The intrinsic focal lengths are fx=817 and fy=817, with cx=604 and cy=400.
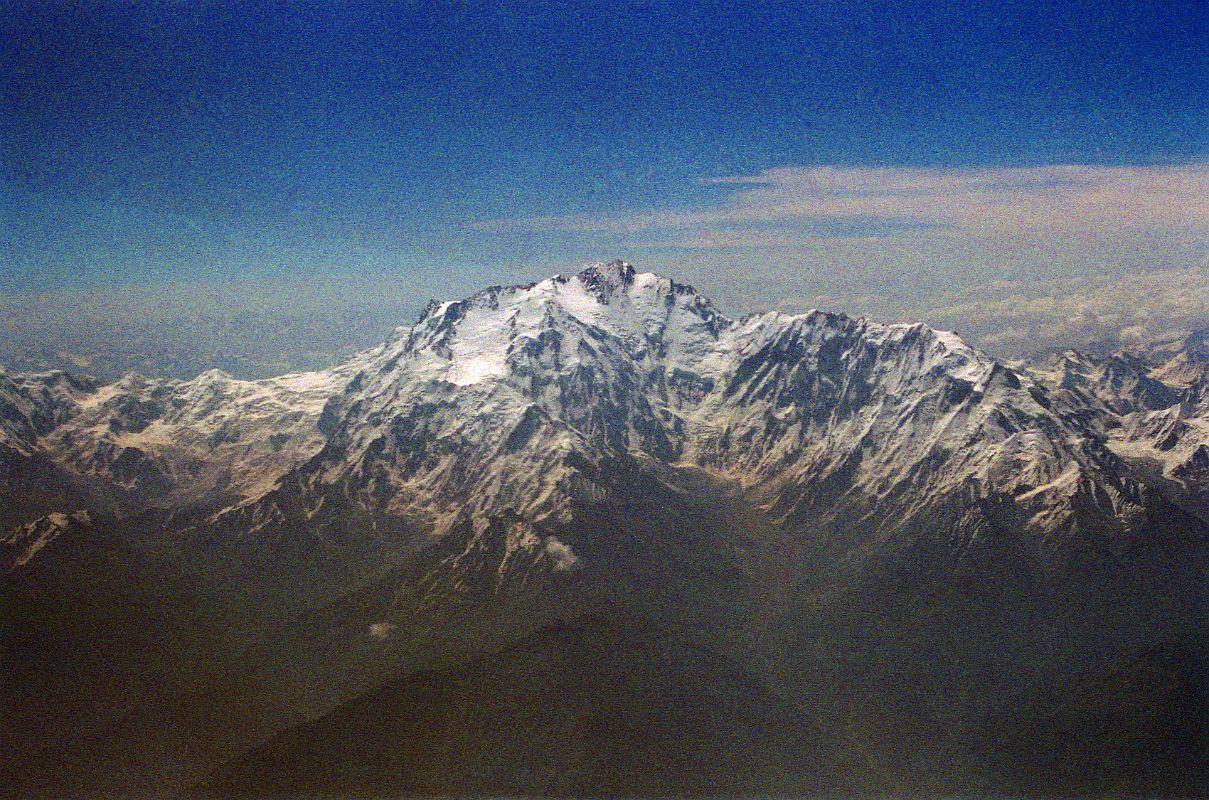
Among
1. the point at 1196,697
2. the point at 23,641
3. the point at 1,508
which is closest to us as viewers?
the point at 1196,697

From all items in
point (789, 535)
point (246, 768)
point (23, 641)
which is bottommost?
point (789, 535)

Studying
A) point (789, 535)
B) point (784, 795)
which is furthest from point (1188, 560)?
point (784, 795)

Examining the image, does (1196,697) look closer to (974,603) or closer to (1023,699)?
(1023,699)

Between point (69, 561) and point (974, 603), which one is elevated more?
point (69, 561)

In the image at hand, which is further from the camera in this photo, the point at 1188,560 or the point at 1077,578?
the point at 1077,578

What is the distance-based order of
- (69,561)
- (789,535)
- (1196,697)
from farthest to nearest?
1. (789,535)
2. (69,561)
3. (1196,697)

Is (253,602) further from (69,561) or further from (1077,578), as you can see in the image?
(1077,578)
